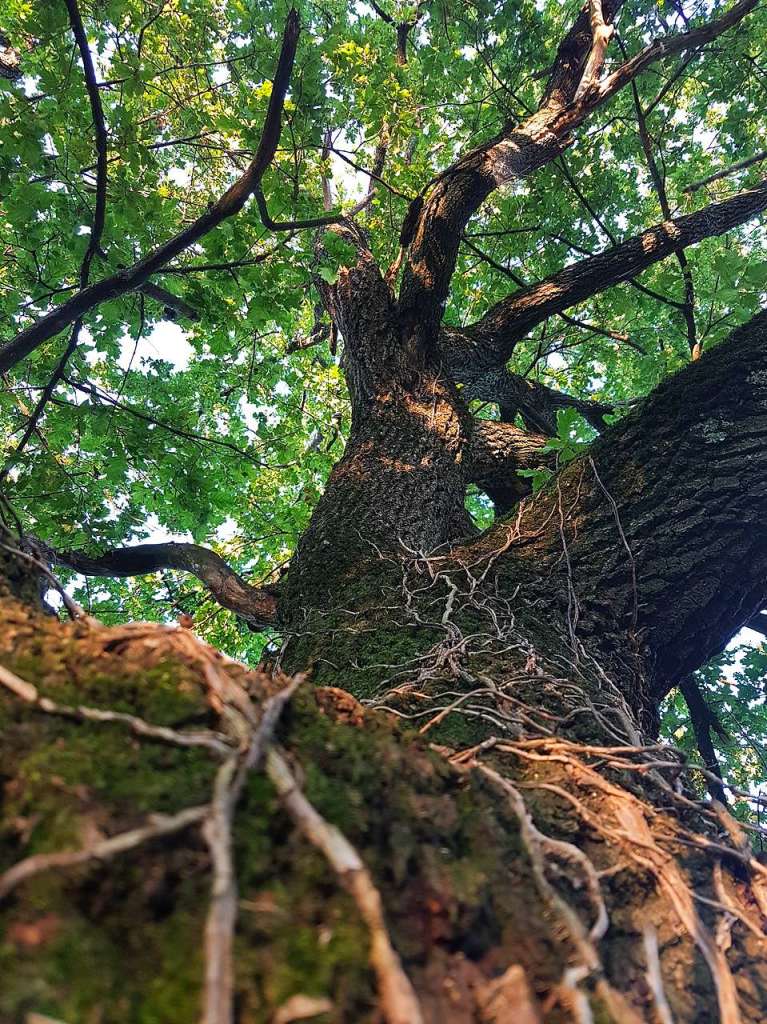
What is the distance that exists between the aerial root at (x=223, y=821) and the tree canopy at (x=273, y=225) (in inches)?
89.5

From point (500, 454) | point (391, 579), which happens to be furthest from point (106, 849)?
point (500, 454)

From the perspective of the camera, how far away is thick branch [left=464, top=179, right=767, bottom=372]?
159 inches

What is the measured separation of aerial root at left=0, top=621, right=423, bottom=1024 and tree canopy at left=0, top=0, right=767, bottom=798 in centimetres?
227

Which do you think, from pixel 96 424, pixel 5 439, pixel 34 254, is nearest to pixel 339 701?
pixel 96 424

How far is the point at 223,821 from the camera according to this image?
61cm

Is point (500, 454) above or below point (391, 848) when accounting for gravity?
above

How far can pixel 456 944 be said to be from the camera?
0.68m

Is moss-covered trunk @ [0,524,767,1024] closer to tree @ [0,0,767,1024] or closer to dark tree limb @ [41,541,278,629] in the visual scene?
tree @ [0,0,767,1024]

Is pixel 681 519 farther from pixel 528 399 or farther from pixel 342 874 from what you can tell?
pixel 528 399

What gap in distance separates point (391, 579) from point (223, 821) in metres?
1.93

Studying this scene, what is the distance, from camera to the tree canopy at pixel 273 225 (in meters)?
3.02

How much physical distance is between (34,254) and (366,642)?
3.05 m

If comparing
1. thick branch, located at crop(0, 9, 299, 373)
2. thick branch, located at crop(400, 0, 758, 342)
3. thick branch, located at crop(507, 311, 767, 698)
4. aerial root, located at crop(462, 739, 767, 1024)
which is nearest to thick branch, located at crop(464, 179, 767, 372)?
thick branch, located at crop(400, 0, 758, 342)

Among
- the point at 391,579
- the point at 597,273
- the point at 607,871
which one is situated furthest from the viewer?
the point at 597,273
